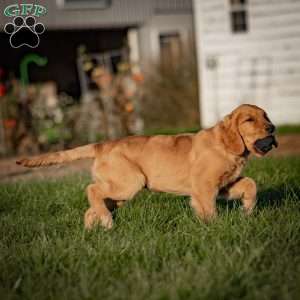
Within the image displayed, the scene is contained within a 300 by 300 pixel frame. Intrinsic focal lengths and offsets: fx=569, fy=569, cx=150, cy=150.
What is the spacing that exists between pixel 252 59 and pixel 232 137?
10.7 m

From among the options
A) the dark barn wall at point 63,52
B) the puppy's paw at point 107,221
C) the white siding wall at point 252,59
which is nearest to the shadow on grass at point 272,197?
the puppy's paw at point 107,221

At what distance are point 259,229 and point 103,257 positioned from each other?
1.32m

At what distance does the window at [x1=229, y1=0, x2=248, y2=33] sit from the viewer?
15.5m

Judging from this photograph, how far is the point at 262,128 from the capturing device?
5141mm

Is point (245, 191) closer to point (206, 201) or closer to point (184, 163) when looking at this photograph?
point (206, 201)

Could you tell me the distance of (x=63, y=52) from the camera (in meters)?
25.4

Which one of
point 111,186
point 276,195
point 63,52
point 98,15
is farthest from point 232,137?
point 63,52

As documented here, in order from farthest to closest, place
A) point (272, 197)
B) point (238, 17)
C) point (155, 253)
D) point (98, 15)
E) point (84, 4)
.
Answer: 1. point (98, 15)
2. point (84, 4)
3. point (238, 17)
4. point (272, 197)
5. point (155, 253)

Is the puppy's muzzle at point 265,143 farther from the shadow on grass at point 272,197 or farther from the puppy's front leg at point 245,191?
the shadow on grass at point 272,197

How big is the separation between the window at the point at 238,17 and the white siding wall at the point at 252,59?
0.77 ft

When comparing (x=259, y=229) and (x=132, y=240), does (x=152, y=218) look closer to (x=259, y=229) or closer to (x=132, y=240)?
(x=132, y=240)

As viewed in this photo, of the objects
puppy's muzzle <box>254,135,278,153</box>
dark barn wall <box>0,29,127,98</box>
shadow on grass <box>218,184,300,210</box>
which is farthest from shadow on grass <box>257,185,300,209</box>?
dark barn wall <box>0,29,127,98</box>

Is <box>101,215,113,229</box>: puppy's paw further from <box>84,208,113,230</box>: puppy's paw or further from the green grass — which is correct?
the green grass

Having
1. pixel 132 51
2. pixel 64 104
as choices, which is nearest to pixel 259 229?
pixel 64 104
